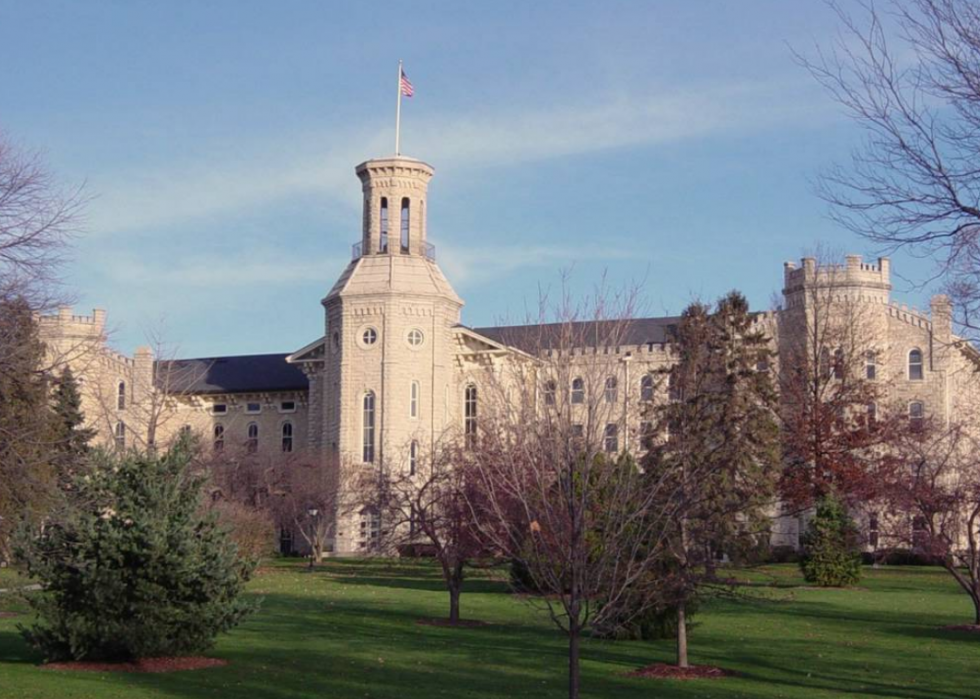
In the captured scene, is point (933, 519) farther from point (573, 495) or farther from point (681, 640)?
point (573, 495)

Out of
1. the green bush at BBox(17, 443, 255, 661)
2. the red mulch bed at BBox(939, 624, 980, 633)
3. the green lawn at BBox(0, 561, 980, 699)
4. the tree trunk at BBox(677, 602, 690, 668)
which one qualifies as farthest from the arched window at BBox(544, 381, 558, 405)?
the red mulch bed at BBox(939, 624, 980, 633)

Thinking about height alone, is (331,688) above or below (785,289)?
below

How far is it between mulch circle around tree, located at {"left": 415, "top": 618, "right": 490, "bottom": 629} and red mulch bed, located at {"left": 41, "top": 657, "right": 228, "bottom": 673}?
7972 mm

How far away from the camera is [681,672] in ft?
70.0

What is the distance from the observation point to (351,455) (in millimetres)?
65125

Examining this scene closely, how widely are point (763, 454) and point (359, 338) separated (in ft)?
83.7

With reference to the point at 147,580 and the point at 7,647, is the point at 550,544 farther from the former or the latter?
the point at 7,647

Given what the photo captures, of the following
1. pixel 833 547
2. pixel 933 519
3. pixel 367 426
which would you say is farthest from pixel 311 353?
pixel 933 519

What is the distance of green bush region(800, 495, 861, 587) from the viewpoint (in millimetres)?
40656

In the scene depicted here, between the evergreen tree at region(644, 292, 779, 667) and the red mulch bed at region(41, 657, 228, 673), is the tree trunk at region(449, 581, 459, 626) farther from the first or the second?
the red mulch bed at region(41, 657, 228, 673)

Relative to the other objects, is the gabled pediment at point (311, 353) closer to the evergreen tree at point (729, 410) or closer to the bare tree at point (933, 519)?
the evergreen tree at point (729, 410)

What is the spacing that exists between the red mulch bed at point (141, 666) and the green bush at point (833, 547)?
2398cm

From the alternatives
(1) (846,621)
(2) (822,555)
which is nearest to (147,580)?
(1) (846,621)

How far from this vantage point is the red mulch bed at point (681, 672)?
21109 millimetres
